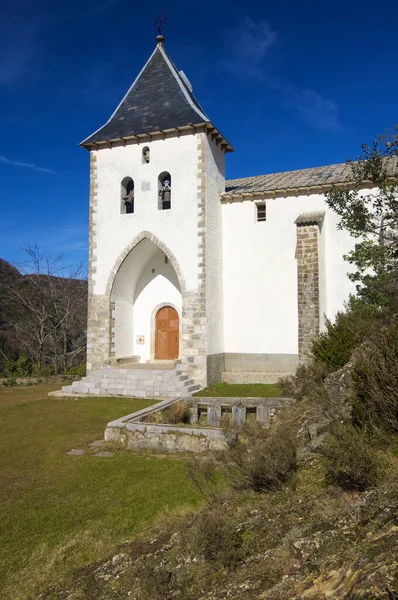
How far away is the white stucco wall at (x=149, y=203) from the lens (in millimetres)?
15078

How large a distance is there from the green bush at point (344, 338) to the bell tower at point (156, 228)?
478 centimetres

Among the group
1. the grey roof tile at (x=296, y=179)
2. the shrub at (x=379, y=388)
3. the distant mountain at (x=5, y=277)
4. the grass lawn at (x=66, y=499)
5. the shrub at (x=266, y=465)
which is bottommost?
the grass lawn at (x=66, y=499)

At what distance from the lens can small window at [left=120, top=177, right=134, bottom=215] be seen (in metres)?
16.3

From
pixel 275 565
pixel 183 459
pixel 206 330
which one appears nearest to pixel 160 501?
A: pixel 183 459

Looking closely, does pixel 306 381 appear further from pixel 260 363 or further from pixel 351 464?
pixel 351 464

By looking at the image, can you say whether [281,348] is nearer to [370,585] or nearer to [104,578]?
[104,578]

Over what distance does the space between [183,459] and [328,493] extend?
11.5 ft

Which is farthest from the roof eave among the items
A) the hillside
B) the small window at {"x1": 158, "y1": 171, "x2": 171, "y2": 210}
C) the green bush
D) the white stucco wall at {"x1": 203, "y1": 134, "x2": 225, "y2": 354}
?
the hillside

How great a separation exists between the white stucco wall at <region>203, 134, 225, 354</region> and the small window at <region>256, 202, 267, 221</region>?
1.36 m

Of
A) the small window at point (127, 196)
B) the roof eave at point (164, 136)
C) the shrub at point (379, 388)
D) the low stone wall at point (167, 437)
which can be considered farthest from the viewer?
the small window at point (127, 196)

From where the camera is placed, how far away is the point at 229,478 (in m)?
4.88

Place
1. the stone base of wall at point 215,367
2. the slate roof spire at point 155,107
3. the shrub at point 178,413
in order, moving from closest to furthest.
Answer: the shrub at point 178,413
the stone base of wall at point 215,367
the slate roof spire at point 155,107

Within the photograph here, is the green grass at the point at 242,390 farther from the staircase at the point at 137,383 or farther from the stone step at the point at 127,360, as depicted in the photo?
the stone step at the point at 127,360

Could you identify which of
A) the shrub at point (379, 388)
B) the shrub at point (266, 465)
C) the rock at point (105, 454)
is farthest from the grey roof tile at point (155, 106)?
the shrub at point (266, 465)
